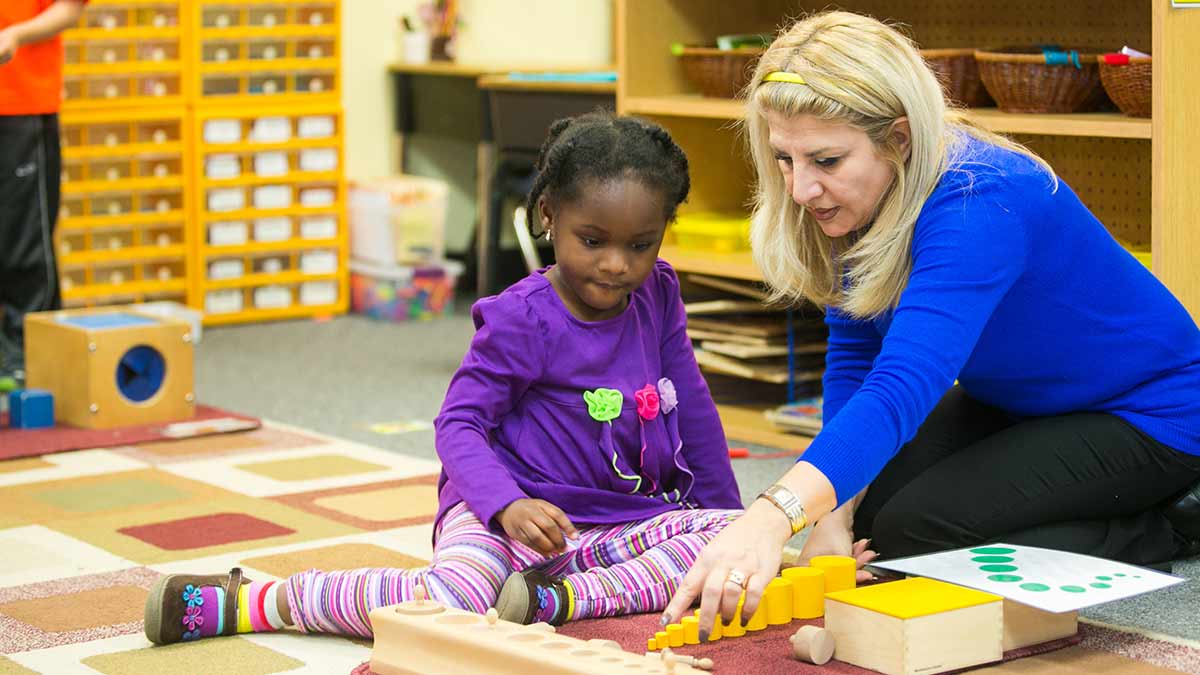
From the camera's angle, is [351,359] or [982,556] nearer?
[982,556]

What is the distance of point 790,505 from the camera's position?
1.43 metres

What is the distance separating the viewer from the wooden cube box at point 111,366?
2928mm

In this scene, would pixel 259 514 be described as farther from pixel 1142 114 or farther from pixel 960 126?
pixel 1142 114

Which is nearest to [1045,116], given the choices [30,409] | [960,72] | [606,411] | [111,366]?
[960,72]

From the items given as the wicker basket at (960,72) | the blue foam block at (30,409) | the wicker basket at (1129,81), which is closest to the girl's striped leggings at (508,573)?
the wicker basket at (1129,81)

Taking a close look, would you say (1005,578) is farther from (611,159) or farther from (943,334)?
(611,159)

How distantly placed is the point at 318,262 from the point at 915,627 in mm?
3110

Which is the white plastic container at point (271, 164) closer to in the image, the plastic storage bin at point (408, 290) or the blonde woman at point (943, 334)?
the plastic storage bin at point (408, 290)

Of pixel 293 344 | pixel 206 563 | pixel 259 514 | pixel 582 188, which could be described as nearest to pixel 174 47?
pixel 293 344

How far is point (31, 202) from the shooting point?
3.31 metres

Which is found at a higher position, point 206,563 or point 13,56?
point 13,56

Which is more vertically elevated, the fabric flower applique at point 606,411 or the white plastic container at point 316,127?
the white plastic container at point 316,127

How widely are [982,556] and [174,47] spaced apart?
296 cm

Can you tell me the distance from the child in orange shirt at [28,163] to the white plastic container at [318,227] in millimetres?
1003
